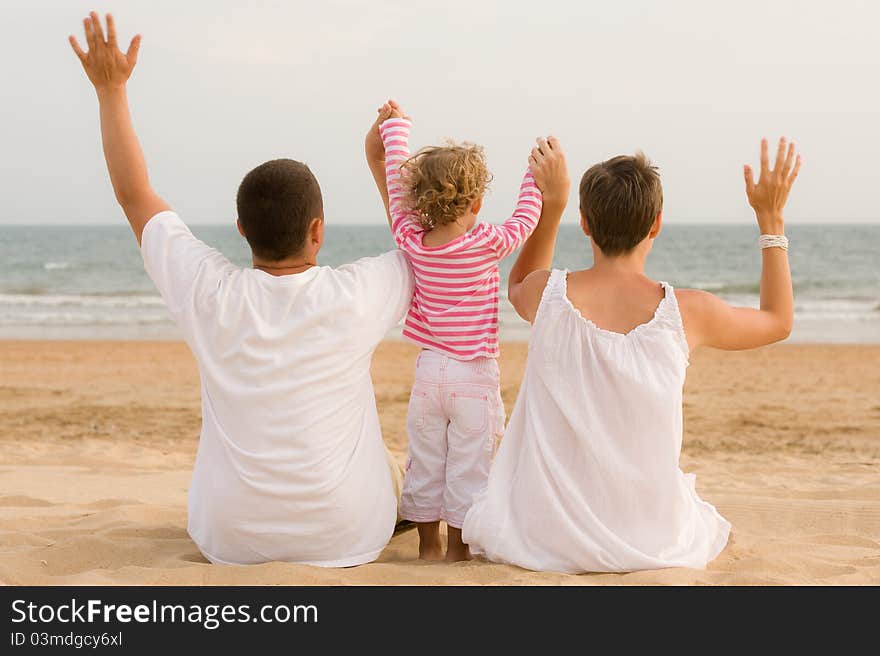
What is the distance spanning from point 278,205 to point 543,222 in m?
1.09

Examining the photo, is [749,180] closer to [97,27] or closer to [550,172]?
[550,172]

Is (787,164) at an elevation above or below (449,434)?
above

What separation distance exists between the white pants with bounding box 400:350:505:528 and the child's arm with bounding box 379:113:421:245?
52 centimetres

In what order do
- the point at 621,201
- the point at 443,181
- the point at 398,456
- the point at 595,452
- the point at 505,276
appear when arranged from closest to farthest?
the point at 621,201 < the point at 595,452 < the point at 443,181 < the point at 398,456 < the point at 505,276

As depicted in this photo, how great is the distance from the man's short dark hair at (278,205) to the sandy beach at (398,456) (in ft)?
3.90

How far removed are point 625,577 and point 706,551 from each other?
0.47 metres

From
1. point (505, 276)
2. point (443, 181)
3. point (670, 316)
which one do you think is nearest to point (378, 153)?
point (443, 181)

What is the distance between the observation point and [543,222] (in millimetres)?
3883

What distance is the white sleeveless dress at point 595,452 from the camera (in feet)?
11.3

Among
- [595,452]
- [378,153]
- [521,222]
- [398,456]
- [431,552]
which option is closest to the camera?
[595,452]

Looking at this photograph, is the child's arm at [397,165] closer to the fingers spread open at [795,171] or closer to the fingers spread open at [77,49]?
the fingers spread open at [77,49]

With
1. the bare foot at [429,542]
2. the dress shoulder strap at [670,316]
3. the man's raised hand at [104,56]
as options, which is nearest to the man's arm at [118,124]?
the man's raised hand at [104,56]

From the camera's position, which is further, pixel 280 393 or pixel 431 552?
pixel 431 552

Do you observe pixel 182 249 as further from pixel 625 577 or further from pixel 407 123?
pixel 625 577
